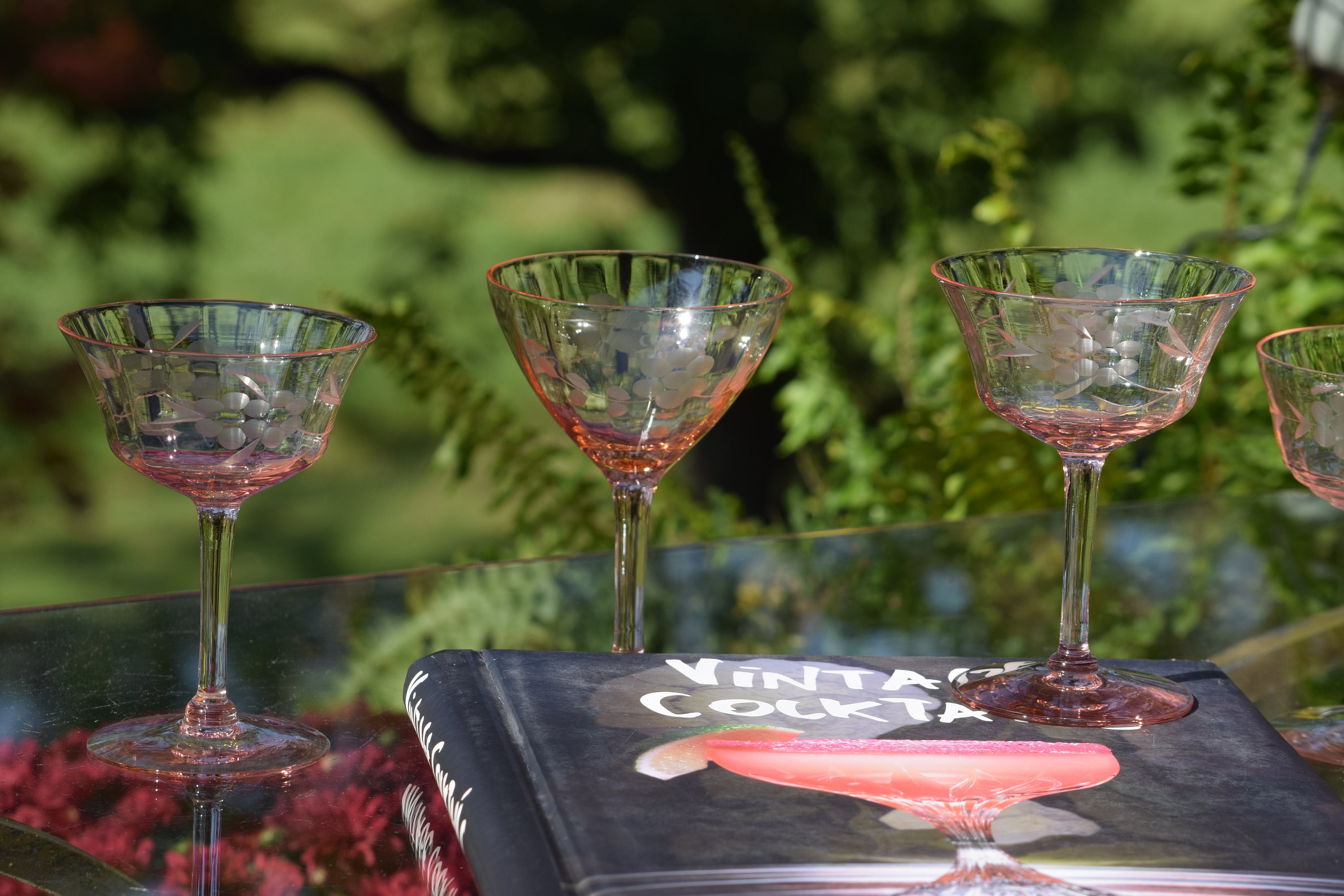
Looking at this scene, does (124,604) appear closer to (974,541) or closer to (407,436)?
(974,541)

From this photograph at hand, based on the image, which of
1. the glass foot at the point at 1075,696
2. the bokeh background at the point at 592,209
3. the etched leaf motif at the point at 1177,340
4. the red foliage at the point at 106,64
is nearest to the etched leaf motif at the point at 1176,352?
the etched leaf motif at the point at 1177,340

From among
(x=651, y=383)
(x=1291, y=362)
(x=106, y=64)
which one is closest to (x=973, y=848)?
(x=651, y=383)

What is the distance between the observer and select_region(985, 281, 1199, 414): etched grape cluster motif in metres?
0.66

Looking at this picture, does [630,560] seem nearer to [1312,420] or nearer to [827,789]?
[827,789]

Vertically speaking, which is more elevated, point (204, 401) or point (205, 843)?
point (204, 401)

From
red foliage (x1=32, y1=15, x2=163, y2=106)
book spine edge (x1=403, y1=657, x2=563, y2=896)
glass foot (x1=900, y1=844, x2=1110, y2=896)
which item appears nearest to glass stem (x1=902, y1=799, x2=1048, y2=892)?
glass foot (x1=900, y1=844, x2=1110, y2=896)

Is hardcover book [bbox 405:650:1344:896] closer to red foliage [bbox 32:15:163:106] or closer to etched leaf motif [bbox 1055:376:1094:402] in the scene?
etched leaf motif [bbox 1055:376:1094:402]

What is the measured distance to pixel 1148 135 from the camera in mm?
2746

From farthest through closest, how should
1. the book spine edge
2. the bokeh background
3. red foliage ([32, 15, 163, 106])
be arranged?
red foliage ([32, 15, 163, 106]), the bokeh background, the book spine edge

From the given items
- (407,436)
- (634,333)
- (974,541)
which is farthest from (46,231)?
(634,333)

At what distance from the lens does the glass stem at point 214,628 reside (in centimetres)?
65

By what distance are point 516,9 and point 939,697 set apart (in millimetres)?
2083

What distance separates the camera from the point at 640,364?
67cm

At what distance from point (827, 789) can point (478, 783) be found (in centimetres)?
12
